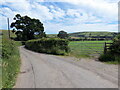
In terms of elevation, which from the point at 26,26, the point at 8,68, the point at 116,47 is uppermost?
the point at 26,26

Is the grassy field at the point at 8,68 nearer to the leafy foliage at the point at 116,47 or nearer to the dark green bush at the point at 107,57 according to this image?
the dark green bush at the point at 107,57

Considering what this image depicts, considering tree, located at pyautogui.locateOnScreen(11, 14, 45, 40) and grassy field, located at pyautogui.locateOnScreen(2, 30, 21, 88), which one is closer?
grassy field, located at pyautogui.locateOnScreen(2, 30, 21, 88)

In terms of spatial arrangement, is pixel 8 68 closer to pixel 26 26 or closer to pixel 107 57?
pixel 107 57

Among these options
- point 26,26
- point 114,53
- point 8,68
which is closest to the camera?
point 8,68

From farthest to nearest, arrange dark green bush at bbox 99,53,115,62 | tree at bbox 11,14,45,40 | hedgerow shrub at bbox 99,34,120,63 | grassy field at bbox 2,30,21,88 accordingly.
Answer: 1. tree at bbox 11,14,45,40
2. dark green bush at bbox 99,53,115,62
3. hedgerow shrub at bbox 99,34,120,63
4. grassy field at bbox 2,30,21,88

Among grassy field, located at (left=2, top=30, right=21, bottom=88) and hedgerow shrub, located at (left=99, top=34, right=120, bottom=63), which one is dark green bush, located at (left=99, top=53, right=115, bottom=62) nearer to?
hedgerow shrub, located at (left=99, top=34, right=120, bottom=63)

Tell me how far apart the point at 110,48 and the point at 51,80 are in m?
6.52

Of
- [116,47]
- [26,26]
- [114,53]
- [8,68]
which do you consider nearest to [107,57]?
[114,53]

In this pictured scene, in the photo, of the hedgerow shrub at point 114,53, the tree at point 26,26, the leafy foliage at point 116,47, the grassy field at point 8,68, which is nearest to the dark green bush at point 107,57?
the hedgerow shrub at point 114,53

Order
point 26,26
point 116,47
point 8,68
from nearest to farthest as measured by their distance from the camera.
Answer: point 8,68 < point 116,47 < point 26,26

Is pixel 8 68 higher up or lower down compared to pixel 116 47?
lower down

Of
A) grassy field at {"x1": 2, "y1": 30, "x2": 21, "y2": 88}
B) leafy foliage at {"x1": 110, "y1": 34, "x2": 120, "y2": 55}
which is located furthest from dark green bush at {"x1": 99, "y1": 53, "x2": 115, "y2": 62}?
grassy field at {"x1": 2, "y1": 30, "x2": 21, "y2": 88}

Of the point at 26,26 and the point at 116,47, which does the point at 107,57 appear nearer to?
the point at 116,47

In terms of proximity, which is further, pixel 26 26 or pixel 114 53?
pixel 26 26
